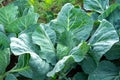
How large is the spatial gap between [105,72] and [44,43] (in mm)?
400

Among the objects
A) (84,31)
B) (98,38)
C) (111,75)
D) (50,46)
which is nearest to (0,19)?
(50,46)

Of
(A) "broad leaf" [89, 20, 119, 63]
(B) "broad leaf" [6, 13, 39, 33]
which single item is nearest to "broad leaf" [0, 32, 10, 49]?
(B) "broad leaf" [6, 13, 39, 33]

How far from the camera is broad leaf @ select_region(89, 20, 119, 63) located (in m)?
1.56

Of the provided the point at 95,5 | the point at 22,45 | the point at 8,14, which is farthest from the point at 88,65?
the point at 8,14

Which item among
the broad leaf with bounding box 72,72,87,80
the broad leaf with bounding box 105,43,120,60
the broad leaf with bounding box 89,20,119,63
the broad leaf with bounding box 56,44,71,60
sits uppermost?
the broad leaf with bounding box 89,20,119,63

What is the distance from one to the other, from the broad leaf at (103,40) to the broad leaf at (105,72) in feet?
0.30

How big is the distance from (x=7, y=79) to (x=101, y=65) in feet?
1.84

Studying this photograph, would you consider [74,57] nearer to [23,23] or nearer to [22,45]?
[22,45]

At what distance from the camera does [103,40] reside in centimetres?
162

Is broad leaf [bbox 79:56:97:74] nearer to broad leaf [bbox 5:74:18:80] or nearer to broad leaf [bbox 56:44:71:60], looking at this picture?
broad leaf [bbox 56:44:71:60]

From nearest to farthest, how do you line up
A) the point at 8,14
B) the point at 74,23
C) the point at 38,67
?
the point at 38,67 < the point at 74,23 < the point at 8,14

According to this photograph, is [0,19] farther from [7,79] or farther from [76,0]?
[76,0]

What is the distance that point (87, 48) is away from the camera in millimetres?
1571

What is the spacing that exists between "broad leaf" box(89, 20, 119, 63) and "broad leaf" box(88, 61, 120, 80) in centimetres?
9
